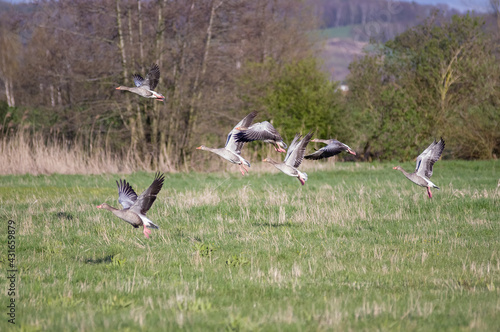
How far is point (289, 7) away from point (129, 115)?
113 ft

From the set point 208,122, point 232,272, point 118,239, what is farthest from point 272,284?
point 208,122

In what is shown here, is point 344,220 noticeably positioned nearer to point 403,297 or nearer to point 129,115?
point 403,297

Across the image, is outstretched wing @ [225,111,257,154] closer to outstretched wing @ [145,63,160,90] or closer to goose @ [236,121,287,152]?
goose @ [236,121,287,152]

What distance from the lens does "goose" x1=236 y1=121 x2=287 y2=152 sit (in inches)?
313

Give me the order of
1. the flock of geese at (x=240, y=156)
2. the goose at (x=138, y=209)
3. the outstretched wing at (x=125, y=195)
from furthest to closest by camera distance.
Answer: the outstretched wing at (x=125, y=195), the flock of geese at (x=240, y=156), the goose at (x=138, y=209)

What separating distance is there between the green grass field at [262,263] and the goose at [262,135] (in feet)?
Result: 5.63

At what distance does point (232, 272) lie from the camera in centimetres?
759

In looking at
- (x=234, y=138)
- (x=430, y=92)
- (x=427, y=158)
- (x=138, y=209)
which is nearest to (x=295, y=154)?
(x=234, y=138)

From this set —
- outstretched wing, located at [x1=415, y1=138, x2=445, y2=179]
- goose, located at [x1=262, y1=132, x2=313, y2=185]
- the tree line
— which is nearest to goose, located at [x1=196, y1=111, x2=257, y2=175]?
goose, located at [x1=262, y1=132, x2=313, y2=185]

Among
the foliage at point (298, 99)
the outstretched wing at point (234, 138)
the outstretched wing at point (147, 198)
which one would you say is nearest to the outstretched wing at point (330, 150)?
the outstretched wing at point (234, 138)

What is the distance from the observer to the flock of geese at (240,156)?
25.1 ft

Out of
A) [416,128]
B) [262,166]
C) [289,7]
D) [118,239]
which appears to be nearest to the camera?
[118,239]

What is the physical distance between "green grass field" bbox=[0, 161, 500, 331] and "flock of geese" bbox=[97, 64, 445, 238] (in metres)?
0.81

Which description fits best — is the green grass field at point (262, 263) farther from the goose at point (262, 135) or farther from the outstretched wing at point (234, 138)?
the goose at point (262, 135)
